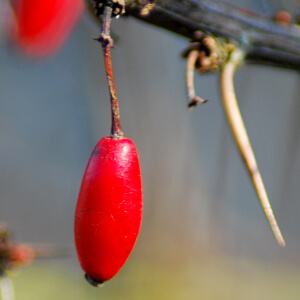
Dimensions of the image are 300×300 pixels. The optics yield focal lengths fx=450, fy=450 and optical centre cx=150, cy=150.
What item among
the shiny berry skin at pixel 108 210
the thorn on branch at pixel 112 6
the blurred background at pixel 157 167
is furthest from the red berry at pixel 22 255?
the blurred background at pixel 157 167

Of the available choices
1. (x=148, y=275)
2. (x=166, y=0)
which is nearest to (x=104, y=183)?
(x=166, y=0)

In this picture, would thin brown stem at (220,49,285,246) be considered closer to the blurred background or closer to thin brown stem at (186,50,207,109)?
thin brown stem at (186,50,207,109)

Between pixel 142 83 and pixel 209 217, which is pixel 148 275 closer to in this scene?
pixel 209 217

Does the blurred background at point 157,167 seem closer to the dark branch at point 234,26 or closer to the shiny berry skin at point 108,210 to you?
the dark branch at point 234,26

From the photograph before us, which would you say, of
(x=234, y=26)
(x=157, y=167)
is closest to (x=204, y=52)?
(x=234, y=26)

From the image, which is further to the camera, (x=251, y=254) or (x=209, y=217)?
(x=251, y=254)

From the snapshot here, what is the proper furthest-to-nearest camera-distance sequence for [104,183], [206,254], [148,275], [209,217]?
[206,254]
[209,217]
[148,275]
[104,183]

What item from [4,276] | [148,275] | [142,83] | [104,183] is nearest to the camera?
[104,183]
